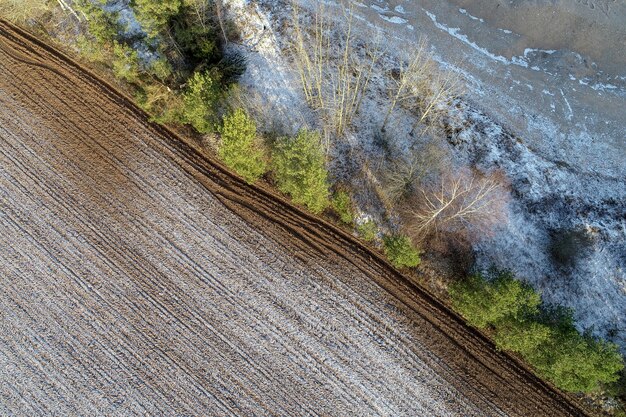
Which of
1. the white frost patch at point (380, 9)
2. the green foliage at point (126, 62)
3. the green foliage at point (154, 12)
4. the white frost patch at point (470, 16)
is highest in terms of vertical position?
the white frost patch at point (470, 16)

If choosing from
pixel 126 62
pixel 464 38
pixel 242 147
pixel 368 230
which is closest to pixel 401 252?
pixel 368 230

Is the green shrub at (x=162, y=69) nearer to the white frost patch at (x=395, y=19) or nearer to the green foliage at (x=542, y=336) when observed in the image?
the white frost patch at (x=395, y=19)

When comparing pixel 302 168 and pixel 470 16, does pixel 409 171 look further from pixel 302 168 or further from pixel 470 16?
pixel 470 16

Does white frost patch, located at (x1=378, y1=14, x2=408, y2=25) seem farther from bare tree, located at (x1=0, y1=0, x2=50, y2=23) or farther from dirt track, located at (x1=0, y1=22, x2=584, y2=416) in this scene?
bare tree, located at (x1=0, y1=0, x2=50, y2=23)

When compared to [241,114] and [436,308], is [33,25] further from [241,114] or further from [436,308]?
[436,308]

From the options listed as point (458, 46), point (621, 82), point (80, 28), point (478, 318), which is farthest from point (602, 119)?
point (80, 28)

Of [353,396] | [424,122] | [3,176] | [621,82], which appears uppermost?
[621,82]

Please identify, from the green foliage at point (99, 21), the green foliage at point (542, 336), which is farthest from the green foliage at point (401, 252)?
the green foliage at point (99, 21)
